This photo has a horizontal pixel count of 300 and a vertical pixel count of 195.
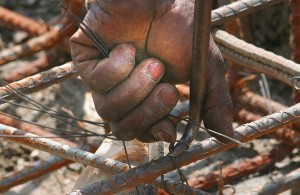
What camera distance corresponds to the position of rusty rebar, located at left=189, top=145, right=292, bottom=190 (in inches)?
125

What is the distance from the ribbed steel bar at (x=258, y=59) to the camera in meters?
2.41

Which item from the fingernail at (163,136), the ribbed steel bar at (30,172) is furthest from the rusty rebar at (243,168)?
the fingernail at (163,136)

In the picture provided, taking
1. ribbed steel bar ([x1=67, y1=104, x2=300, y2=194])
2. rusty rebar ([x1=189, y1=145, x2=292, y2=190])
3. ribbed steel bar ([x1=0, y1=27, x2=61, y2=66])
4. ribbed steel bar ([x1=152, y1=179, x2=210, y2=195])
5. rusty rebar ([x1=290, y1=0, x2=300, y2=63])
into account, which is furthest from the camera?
ribbed steel bar ([x1=0, y1=27, x2=61, y2=66])

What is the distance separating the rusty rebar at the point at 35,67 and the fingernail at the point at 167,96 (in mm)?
1671

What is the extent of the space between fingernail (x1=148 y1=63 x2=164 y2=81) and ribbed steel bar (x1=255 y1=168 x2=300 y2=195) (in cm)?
93

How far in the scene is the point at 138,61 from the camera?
68.6 inches

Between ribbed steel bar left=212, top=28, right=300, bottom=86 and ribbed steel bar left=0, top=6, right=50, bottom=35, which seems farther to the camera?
ribbed steel bar left=0, top=6, right=50, bottom=35

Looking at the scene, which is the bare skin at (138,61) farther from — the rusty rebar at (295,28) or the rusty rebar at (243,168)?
the rusty rebar at (243,168)

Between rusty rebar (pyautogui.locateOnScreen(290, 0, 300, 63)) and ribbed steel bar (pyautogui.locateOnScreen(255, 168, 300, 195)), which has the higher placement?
rusty rebar (pyautogui.locateOnScreen(290, 0, 300, 63))

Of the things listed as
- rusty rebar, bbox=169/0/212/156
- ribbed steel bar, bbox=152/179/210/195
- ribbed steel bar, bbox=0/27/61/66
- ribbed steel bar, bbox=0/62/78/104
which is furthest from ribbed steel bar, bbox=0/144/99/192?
rusty rebar, bbox=169/0/212/156

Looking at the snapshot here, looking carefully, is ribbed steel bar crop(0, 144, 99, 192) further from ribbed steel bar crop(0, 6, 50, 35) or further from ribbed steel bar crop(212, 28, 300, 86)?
ribbed steel bar crop(0, 6, 50, 35)

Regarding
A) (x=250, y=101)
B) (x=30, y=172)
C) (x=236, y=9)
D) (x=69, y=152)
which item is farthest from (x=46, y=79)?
(x=250, y=101)

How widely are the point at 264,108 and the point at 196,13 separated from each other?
1597 mm

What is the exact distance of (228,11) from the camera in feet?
8.79
